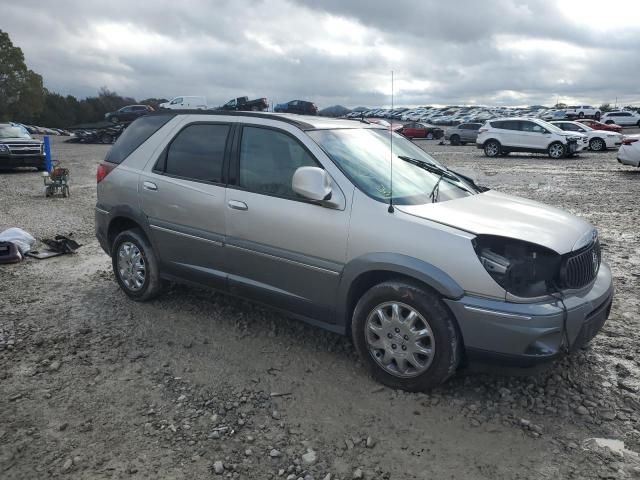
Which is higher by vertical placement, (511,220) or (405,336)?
(511,220)

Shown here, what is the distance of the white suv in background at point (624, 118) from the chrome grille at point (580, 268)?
46678mm

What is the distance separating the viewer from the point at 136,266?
5.10 meters

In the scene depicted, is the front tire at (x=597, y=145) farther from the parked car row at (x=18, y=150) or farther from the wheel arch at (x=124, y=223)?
the wheel arch at (x=124, y=223)

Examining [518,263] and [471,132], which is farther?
[471,132]

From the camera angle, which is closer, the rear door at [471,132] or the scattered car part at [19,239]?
the scattered car part at [19,239]

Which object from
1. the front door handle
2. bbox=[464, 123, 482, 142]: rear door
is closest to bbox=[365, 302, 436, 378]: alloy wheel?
the front door handle

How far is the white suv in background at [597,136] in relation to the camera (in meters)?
24.7

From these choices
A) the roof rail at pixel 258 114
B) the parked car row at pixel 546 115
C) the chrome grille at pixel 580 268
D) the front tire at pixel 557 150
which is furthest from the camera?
the parked car row at pixel 546 115

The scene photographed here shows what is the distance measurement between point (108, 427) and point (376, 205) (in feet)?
7.00

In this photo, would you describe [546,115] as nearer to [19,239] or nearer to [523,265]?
[19,239]

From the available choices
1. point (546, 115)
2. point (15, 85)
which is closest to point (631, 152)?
point (546, 115)

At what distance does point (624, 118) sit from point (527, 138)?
28096 mm

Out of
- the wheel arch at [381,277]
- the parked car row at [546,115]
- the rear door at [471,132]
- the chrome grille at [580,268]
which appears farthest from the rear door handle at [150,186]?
the rear door at [471,132]

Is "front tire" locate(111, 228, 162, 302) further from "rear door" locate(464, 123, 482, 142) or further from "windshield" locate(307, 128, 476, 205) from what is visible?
"rear door" locate(464, 123, 482, 142)
